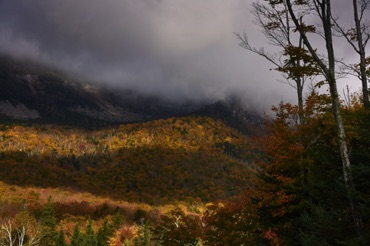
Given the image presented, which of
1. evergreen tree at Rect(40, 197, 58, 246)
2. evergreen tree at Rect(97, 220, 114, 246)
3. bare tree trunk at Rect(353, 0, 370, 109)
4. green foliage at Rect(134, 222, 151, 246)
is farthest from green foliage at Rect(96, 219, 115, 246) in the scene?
bare tree trunk at Rect(353, 0, 370, 109)

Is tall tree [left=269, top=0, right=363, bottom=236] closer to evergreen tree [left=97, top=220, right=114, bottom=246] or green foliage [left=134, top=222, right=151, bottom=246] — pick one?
green foliage [left=134, top=222, right=151, bottom=246]

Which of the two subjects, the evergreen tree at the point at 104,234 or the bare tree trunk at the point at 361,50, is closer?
the bare tree trunk at the point at 361,50

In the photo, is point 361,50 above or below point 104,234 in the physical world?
above

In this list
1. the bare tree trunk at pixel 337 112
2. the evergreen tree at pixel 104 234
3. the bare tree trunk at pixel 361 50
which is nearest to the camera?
the bare tree trunk at pixel 337 112

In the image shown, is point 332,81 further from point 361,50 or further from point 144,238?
point 144,238

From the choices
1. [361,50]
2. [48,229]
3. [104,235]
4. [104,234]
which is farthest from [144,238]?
[361,50]

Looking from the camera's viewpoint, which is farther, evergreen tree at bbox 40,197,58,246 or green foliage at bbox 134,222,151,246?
evergreen tree at bbox 40,197,58,246

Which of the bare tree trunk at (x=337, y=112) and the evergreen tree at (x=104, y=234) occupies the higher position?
the bare tree trunk at (x=337, y=112)

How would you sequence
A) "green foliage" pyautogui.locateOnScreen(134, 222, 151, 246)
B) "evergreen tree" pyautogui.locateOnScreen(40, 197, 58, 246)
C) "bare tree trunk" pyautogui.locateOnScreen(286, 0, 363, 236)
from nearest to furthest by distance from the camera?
"bare tree trunk" pyautogui.locateOnScreen(286, 0, 363, 236) → "green foliage" pyautogui.locateOnScreen(134, 222, 151, 246) → "evergreen tree" pyautogui.locateOnScreen(40, 197, 58, 246)

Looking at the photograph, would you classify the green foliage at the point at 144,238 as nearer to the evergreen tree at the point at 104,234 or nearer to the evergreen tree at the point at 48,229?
the evergreen tree at the point at 104,234

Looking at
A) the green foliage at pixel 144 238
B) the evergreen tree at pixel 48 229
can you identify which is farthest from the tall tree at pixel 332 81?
the evergreen tree at pixel 48 229

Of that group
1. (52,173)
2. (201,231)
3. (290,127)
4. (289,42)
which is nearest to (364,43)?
(289,42)

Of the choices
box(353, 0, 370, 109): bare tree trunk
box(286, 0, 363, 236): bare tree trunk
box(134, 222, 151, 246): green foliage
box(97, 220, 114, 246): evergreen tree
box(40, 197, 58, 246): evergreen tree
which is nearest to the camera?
box(286, 0, 363, 236): bare tree trunk

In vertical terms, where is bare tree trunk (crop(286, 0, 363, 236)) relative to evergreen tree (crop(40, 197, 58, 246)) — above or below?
above
